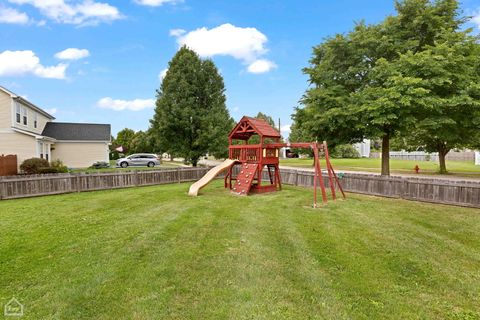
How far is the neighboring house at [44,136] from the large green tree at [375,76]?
21647 mm

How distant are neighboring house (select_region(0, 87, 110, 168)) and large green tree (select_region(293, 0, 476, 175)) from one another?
2165cm

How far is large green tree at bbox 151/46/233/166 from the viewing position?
1905 centimetres

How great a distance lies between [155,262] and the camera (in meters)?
5.09

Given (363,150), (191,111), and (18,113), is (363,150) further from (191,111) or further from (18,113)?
(18,113)

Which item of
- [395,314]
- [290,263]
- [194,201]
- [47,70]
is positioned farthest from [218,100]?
[395,314]

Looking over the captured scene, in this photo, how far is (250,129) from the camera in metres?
14.0

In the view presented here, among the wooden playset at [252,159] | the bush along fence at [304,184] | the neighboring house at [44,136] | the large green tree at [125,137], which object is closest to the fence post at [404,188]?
the bush along fence at [304,184]

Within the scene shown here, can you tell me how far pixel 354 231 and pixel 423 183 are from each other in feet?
19.4

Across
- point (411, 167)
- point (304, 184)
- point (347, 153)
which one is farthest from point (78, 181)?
point (347, 153)

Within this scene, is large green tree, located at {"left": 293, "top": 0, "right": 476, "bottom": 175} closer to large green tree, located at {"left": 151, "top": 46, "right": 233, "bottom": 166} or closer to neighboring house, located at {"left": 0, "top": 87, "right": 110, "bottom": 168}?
large green tree, located at {"left": 151, "top": 46, "right": 233, "bottom": 166}

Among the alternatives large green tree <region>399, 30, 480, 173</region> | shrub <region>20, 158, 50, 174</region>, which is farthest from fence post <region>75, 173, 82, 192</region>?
large green tree <region>399, 30, 480, 173</region>

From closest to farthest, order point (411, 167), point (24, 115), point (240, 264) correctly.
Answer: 1. point (240, 264)
2. point (24, 115)
3. point (411, 167)

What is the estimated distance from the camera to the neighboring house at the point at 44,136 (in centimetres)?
2084

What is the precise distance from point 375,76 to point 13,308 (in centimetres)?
1536
